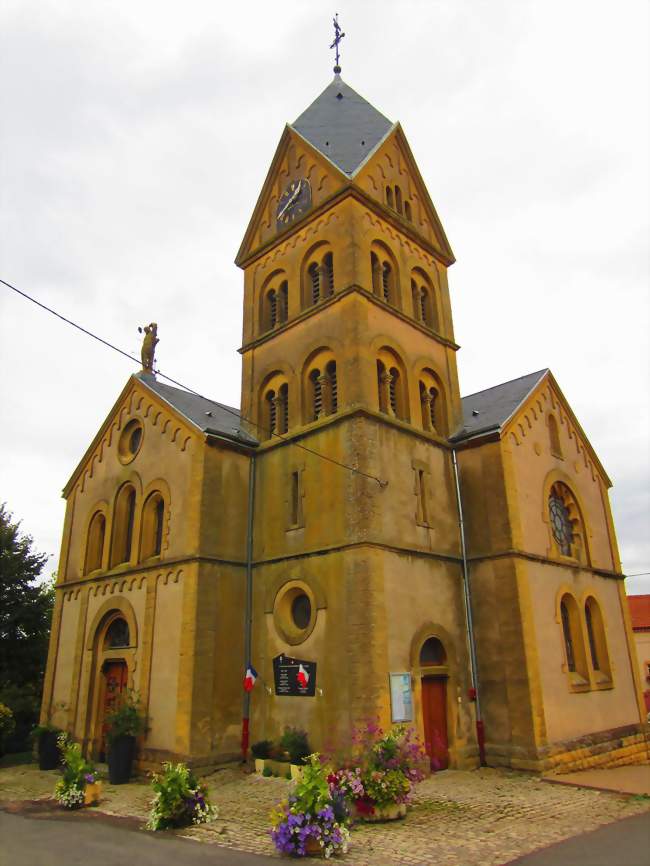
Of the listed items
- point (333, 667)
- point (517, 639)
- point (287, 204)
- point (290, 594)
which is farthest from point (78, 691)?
point (287, 204)

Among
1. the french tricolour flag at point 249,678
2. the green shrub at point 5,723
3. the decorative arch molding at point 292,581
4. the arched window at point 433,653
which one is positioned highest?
the decorative arch molding at point 292,581

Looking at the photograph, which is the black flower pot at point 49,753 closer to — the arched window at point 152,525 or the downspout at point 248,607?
Result: the arched window at point 152,525

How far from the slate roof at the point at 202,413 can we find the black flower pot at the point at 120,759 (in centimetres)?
864

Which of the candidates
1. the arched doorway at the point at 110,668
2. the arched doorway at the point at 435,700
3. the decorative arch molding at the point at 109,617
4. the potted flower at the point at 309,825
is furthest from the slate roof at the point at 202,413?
the potted flower at the point at 309,825

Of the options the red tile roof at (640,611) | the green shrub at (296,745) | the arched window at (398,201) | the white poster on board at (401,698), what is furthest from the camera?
the red tile roof at (640,611)

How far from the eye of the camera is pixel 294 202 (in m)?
23.3

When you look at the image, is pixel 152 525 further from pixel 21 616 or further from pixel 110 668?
pixel 21 616

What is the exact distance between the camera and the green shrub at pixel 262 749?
1641 centimetres

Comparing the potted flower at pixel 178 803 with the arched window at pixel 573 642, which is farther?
the arched window at pixel 573 642

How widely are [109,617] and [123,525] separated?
311 centimetres

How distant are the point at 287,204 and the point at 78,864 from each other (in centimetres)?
2046

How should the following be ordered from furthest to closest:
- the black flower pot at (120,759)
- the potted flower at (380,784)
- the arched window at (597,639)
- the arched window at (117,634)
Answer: the arched window at (597,639), the arched window at (117,634), the black flower pot at (120,759), the potted flower at (380,784)

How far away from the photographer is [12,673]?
2577cm

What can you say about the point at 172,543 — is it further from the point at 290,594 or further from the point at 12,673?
the point at 12,673
